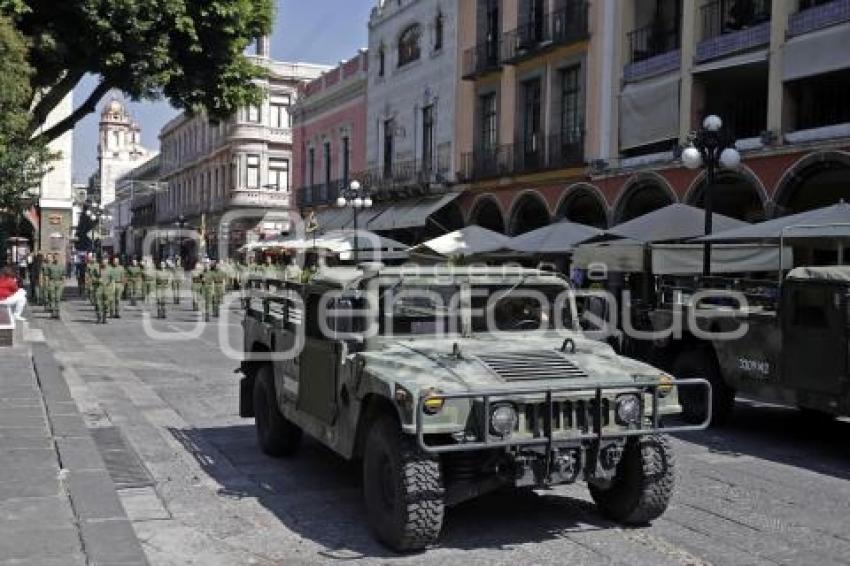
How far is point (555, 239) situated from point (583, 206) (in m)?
6.02

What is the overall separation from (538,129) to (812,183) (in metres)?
9.74

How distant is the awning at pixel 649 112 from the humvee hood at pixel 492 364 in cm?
1677

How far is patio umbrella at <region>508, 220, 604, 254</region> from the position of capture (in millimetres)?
21031

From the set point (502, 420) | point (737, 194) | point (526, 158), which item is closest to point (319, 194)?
point (526, 158)

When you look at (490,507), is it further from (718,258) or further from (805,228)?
(718,258)

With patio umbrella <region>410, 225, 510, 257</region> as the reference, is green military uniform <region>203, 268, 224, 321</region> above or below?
below

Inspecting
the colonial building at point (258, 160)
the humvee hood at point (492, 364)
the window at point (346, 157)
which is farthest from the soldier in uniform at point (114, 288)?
the colonial building at point (258, 160)

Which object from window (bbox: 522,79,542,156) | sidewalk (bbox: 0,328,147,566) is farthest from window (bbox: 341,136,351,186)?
sidewalk (bbox: 0,328,147,566)

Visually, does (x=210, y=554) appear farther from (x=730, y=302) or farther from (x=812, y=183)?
(x=812, y=183)

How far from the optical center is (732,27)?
2152 centimetres

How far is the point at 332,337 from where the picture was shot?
23.0 feet

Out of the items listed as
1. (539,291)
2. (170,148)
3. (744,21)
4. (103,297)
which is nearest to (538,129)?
(744,21)

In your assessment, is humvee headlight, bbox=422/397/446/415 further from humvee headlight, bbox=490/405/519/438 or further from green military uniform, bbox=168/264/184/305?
green military uniform, bbox=168/264/184/305

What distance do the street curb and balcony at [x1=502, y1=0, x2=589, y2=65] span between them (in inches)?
754
